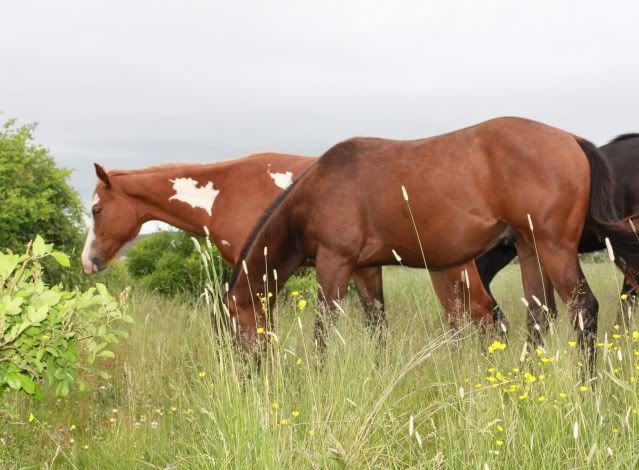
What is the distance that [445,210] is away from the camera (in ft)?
21.2

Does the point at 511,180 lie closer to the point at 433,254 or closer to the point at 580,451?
the point at 433,254

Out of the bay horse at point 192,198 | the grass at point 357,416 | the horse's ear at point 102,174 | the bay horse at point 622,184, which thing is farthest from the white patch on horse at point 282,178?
the bay horse at point 622,184

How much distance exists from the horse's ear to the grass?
2540mm

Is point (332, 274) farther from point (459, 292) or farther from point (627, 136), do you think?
point (627, 136)

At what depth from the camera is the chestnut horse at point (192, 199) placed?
8.54m

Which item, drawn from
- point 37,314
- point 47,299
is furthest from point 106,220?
point 37,314

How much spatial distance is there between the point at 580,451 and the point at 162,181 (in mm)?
6222

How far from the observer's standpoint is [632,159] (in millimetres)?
8352

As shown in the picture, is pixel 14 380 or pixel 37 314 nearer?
pixel 37 314

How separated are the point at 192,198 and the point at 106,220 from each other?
1.02m

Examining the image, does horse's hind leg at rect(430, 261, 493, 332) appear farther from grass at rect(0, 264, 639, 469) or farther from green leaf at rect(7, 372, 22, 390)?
green leaf at rect(7, 372, 22, 390)

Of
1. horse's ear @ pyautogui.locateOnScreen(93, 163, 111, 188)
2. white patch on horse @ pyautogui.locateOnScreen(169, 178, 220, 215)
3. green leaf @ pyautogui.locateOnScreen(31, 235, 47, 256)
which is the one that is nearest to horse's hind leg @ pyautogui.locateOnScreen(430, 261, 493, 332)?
white patch on horse @ pyautogui.locateOnScreen(169, 178, 220, 215)

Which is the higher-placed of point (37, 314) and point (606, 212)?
point (37, 314)

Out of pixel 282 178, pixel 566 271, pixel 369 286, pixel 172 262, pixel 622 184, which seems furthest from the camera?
pixel 172 262
